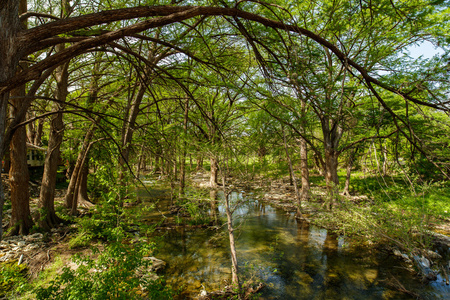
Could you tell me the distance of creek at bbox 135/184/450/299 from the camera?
586cm

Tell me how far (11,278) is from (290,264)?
6644 millimetres

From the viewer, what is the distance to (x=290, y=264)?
723 centimetres

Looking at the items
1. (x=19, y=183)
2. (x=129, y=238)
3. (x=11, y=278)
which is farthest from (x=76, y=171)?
(x=11, y=278)

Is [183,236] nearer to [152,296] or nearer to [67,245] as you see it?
[67,245]

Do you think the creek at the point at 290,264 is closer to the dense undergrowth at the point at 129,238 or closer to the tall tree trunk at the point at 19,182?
the dense undergrowth at the point at 129,238

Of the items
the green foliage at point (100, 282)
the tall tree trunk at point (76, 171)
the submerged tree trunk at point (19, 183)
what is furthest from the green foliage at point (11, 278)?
the tall tree trunk at point (76, 171)

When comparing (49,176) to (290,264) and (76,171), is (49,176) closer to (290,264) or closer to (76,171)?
(76,171)

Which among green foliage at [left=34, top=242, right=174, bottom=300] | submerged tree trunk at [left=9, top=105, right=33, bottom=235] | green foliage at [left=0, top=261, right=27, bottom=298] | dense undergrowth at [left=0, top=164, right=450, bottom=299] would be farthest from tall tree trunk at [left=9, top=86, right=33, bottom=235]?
green foliage at [left=34, top=242, right=174, bottom=300]

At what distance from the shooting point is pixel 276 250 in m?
8.12

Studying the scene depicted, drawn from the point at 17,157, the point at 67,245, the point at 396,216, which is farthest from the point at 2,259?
the point at 396,216

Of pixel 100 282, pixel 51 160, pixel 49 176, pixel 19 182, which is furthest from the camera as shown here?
pixel 51 160

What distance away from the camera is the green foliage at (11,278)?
123 inches

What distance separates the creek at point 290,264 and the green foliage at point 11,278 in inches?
83.2

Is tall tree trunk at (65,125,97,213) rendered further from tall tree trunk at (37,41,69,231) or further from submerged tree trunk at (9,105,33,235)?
submerged tree trunk at (9,105,33,235)
